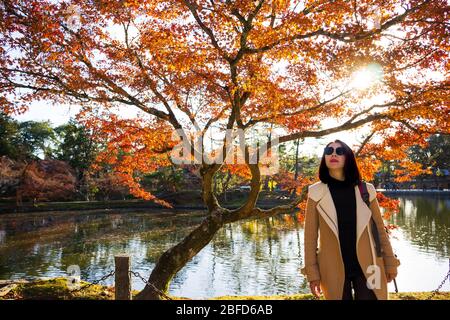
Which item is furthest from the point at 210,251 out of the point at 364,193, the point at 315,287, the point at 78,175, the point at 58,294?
the point at 78,175

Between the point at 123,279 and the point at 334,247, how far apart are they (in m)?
2.97

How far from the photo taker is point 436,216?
2556 centimetres

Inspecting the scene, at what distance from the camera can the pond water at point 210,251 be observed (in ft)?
39.0

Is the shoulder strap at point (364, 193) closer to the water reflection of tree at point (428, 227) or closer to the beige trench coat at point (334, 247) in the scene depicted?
the beige trench coat at point (334, 247)

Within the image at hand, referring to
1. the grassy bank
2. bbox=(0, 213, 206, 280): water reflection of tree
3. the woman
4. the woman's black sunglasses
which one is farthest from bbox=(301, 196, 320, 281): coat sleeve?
bbox=(0, 213, 206, 280): water reflection of tree

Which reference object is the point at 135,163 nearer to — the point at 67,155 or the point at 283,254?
the point at 283,254

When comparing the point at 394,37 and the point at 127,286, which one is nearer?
the point at 127,286

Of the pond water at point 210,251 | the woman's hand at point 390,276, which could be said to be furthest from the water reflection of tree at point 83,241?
the woman's hand at point 390,276

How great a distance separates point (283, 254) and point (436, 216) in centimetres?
1534

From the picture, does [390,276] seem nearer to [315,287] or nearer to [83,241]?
[315,287]

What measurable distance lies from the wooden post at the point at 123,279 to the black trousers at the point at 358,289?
2.94m

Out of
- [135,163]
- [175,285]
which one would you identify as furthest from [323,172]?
[175,285]

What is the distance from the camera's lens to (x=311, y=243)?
3.40 meters

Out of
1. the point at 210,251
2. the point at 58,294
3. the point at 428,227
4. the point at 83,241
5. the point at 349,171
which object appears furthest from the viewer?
the point at 428,227
